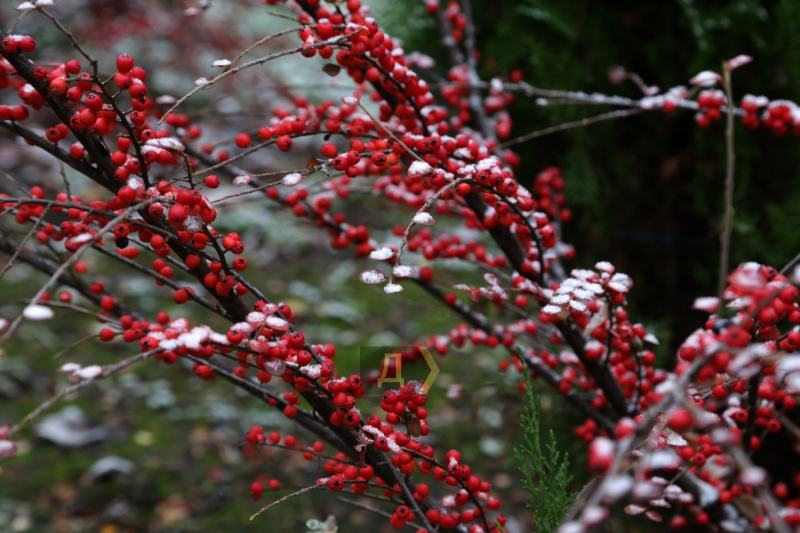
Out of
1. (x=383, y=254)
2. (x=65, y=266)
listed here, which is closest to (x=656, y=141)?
(x=383, y=254)

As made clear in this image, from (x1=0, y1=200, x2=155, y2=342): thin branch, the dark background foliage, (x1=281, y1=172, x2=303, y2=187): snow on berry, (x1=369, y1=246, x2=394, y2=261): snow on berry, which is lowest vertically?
(x1=0, y1=200, x2=155, y2=342): thin branch

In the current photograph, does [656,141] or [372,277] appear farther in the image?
[656,141]

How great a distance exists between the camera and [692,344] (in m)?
0.92

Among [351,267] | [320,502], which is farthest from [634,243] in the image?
[351,267]

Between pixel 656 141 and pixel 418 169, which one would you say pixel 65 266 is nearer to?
pixel 418 169

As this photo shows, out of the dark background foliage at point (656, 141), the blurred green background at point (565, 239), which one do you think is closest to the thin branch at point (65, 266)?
the blurred green background at point (565, 239)

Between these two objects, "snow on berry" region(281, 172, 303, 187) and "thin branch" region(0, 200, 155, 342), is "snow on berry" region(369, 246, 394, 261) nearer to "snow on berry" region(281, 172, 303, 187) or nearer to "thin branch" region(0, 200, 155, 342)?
"snow on berry" region(281, 172, 303, 187)

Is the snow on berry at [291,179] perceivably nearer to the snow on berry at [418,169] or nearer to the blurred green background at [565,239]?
the snow on berry at [418,169]

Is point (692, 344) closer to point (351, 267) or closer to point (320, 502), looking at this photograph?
point (320, 502)

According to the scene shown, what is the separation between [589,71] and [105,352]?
2.88 m

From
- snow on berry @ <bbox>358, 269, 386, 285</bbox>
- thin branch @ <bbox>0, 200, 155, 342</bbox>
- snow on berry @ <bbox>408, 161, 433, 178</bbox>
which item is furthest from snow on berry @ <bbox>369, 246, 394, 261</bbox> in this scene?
→ thin branch @ <bbox>0, 200, 155, 342</bbox>

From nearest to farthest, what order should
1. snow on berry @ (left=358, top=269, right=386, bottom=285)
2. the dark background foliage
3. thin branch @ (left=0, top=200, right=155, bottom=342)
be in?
thin branch @ (left=0, top=200, right=155, bottom=342) → snow on berry @ (left=358, top=269, right=386, bottom=285) → the dark background foliage

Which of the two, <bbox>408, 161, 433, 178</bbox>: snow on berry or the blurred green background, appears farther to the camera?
the blurred green background

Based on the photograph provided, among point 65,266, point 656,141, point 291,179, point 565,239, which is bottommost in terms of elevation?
point 65,266
